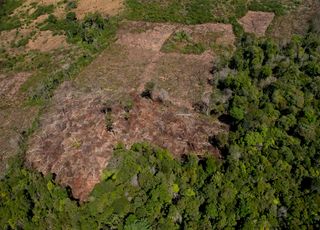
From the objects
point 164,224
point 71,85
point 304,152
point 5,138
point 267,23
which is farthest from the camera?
point 267,23

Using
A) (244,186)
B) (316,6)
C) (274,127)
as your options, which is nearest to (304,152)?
(274,127)

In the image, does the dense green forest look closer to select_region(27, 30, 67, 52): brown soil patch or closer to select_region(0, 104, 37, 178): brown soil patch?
select_region(0, 104, 37, 178): brown soil patch

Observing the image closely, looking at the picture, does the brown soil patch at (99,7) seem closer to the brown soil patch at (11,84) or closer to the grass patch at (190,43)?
the grass patch at (190,43)

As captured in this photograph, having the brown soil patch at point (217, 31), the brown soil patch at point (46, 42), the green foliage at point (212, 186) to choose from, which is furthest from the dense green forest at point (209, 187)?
the brown soil patch at point (46, 42)

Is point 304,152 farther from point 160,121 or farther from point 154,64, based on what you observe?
point 154,64

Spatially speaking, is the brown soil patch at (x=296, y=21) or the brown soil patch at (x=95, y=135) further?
the brown soil patch at (x=296, y=21)

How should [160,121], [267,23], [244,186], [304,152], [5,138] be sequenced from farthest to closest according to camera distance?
1. [267,23]
2. [5,138]
3. [160,121]
4. [304,152]
5. [244,186]

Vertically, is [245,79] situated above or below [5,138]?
above

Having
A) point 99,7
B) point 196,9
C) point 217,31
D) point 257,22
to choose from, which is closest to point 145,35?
point 196,9
